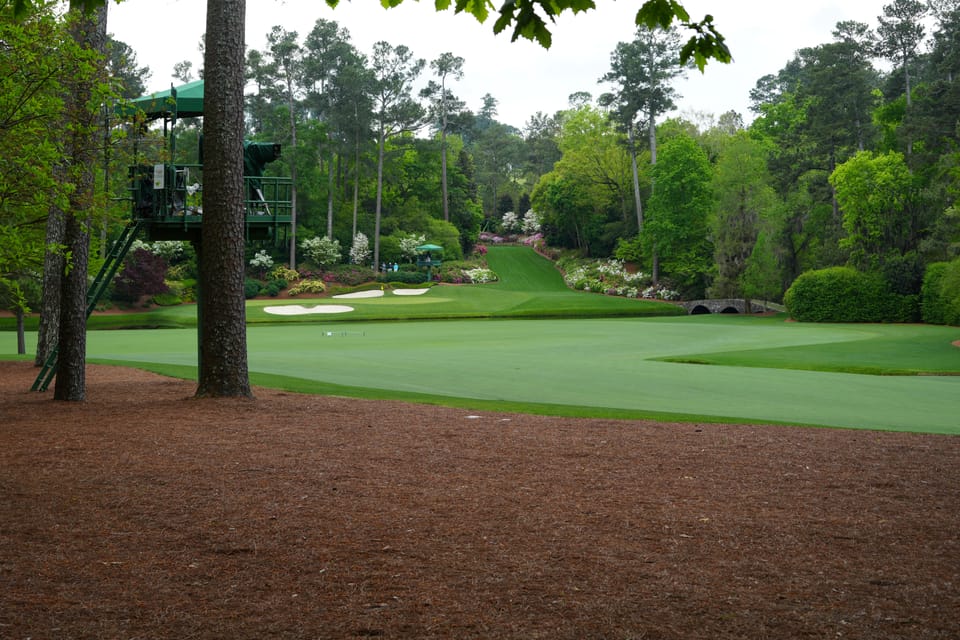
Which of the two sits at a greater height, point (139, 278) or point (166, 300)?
point (139, 278)

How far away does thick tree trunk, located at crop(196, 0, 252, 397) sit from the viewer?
40.0 ft

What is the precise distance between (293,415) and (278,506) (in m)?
4.75

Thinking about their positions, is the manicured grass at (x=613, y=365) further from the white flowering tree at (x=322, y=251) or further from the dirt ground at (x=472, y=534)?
the white flowering tree at (x=322, y=251)

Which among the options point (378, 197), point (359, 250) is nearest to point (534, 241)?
point (378, 197)

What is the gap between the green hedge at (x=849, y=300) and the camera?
1729 inches

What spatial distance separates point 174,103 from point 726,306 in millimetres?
44428

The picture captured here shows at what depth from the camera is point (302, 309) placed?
155 ft

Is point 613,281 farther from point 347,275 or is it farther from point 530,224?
point 530,224

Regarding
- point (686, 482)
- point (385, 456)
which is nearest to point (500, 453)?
point (385, 456)

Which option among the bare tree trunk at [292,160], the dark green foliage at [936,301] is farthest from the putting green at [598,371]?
the bare tree trunk at [292,160]

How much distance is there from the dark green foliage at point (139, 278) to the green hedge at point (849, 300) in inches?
1383

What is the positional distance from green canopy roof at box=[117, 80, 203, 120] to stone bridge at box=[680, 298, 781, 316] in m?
42.4

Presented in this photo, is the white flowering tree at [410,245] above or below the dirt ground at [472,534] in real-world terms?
above

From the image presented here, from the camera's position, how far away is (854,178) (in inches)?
1778
